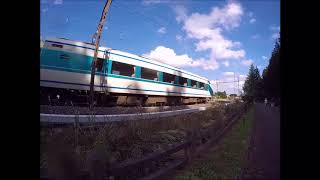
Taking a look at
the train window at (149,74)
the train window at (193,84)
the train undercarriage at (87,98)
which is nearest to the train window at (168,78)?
the train window at (149,74)

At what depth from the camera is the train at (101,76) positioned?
35.2 ft

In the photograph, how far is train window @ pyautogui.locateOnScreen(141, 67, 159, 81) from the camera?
1508 cm

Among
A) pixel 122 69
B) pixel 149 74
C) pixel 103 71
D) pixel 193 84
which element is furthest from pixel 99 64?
pixel 193 84

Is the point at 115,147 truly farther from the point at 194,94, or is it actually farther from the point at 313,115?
the point at 194,94

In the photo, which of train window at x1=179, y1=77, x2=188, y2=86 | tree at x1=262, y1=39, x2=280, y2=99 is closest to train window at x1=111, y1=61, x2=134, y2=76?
train window at x1=179, y1=77, x2=188, y2=86

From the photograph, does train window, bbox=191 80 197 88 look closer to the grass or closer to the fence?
the fence

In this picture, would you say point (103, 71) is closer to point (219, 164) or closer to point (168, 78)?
point (168, 78)

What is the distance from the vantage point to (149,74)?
611 inches

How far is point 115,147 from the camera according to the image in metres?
5.79

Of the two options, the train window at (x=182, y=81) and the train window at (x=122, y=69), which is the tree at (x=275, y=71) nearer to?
the train window at (x=122, y=69)

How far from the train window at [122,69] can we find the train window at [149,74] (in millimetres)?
1080

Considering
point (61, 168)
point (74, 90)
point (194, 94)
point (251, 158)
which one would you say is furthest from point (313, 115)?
point (194, 94)

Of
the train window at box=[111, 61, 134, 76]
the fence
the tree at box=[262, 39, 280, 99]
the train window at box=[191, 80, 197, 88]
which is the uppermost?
the train window at box=[111, 61, 134, 76]
